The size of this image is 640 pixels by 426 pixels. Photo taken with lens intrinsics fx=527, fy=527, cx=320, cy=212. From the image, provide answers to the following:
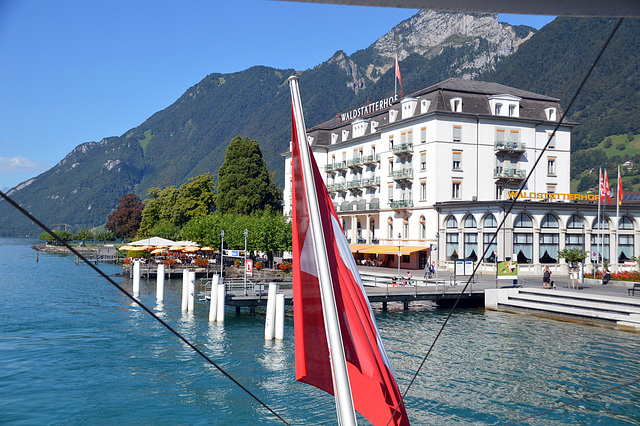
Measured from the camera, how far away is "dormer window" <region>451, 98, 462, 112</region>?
52906 mm

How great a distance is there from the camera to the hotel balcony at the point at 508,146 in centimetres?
5275

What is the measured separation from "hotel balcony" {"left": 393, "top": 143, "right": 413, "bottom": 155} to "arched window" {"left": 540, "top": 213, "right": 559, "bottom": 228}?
1501 centimetres

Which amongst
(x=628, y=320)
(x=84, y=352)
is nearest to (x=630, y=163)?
(x=628, y=320)

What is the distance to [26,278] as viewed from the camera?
5306cm

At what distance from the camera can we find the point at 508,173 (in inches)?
2083

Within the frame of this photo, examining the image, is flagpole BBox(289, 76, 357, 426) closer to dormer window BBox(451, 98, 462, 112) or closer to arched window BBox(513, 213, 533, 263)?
arched window BBox(513, 213, 533, 263)

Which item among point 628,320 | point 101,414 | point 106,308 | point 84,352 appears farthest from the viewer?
point 106,308

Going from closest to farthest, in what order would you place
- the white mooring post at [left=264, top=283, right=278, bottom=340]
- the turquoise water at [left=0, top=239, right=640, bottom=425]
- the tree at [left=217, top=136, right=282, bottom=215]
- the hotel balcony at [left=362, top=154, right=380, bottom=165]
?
the turquoise water at [left=0, top=239, right=640, bottom=425]
the white mooring post at [left=264, top=283, right=278, bottom=340]
the hotel balcony at [left=362, top=154, right=380, bottom=165]
the tree at [left=217, top=136, right=282, bottom=215]

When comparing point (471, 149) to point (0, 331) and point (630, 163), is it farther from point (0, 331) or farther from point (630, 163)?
point (630, 163)

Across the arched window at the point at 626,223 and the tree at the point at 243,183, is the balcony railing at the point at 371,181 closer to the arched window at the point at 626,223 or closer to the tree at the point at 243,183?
the tree at the point at 243,183

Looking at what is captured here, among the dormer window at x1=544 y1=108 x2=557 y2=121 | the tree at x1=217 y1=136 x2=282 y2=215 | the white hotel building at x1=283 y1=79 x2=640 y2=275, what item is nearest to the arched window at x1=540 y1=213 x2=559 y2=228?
the white hotel building at x1=283 y1=79 x2=640 y2=275

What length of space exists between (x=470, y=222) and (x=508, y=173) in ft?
25.9

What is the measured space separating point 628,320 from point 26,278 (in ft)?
172

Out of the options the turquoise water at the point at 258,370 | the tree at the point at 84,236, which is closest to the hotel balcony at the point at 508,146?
the turquoise water at the point at 258,370
